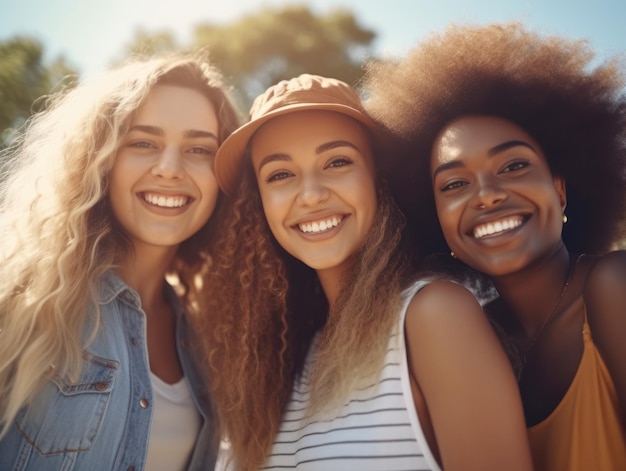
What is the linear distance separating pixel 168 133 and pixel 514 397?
86.3 inches

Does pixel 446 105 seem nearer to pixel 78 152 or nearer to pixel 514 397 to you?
pixel 514 397

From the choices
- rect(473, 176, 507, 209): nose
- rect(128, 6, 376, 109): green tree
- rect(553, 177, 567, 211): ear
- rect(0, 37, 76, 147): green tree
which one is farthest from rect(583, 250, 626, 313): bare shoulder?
rect(128, 6, 376, 109): green tree

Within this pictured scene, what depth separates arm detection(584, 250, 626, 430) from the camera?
186 centimetres

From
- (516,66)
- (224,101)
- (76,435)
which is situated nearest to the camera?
(76,435)

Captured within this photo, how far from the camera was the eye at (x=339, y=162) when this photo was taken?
8.75 ft

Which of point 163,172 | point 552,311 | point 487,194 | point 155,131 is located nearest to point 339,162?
point 487,194

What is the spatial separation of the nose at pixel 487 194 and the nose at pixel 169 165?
158 centimetres

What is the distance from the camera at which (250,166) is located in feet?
9.99

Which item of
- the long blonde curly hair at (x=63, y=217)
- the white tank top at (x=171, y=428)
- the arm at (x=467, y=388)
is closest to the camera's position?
the arm at (x=467, y=388)

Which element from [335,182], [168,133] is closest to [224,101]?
[168,133]

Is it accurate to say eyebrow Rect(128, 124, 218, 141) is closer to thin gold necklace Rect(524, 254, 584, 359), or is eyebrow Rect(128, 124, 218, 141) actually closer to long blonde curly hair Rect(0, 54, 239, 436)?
long blonde curly hair Rect(0, 54, 239, 436)

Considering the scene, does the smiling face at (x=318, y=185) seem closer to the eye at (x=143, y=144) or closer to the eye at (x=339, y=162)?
the eye at (x=339, y=162)

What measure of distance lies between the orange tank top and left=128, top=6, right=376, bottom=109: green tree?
43.1ft

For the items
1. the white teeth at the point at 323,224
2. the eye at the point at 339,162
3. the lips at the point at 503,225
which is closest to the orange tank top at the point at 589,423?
the lips at the point at 503,225
